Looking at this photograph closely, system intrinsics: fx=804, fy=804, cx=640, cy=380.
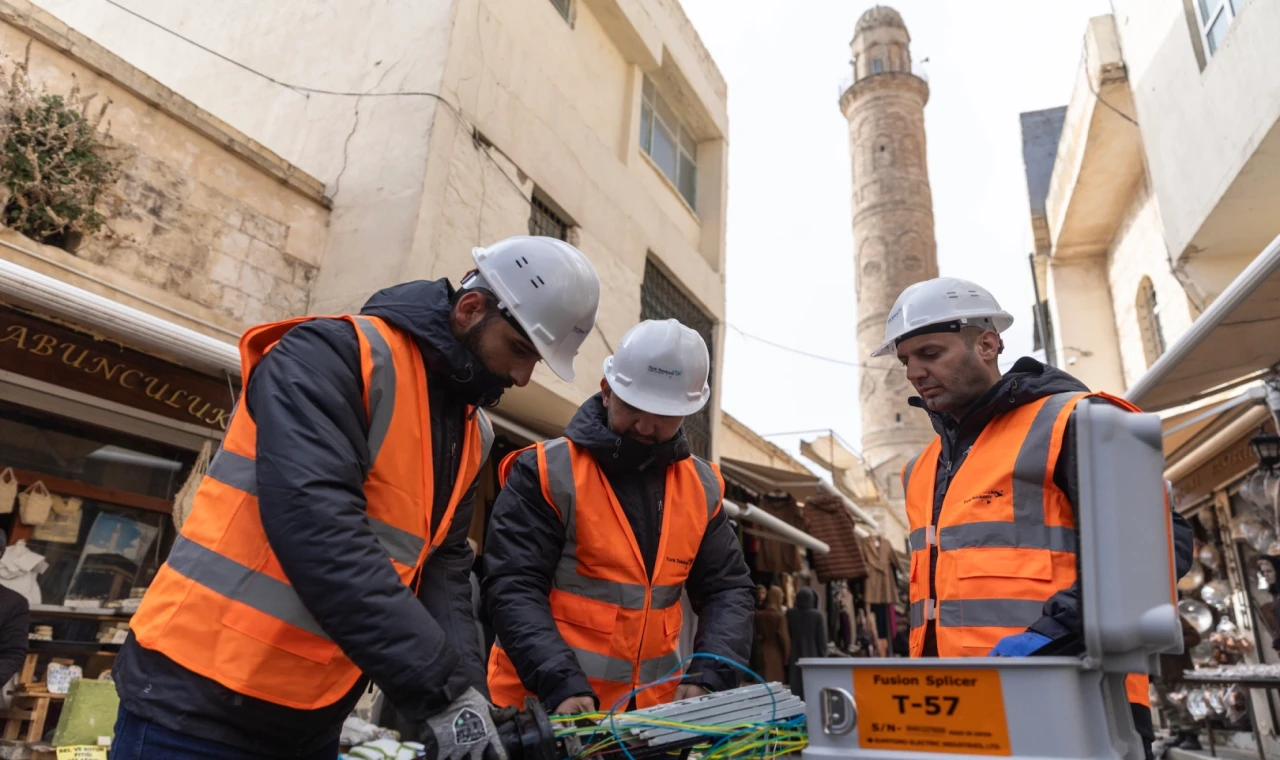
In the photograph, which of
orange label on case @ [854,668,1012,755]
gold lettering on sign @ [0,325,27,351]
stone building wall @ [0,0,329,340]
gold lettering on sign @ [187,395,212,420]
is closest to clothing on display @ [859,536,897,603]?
stone building wall @ [0,0,329,340]

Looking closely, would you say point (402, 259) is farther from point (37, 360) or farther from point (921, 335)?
point (921, 335)

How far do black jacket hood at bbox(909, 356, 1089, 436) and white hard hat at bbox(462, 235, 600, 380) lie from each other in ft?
3.63

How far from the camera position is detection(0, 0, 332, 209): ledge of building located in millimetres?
4766

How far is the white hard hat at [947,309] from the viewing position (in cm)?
234

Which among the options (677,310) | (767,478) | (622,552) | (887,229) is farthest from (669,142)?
(887,229)

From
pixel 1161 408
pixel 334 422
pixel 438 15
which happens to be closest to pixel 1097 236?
pixel 1161 408

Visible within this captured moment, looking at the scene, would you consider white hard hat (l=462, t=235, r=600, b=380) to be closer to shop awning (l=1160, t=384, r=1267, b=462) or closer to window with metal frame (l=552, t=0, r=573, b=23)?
shop awning (l=1160, t=384, r=1267, b=462)

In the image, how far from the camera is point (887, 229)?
2472 centimetres

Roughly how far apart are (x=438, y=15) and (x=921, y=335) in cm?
580

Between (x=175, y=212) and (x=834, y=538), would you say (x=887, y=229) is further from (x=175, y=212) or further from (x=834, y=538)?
(x=175, y=212)

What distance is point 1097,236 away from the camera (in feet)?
43.6

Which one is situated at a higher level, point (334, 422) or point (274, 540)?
point (334, 422)

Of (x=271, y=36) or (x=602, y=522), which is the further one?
(x=271, y=36)

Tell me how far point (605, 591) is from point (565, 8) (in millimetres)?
8006
